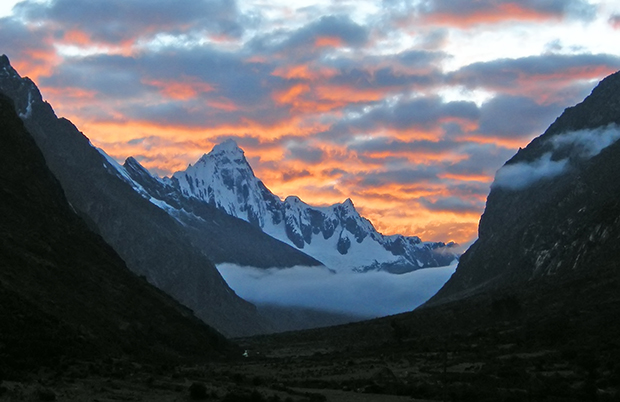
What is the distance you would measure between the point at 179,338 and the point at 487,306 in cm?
5340

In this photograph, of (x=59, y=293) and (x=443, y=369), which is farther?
(x=59, y=293)

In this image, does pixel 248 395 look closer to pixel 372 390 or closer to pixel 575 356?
pixel 372 390

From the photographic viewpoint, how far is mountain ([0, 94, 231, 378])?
232 feet

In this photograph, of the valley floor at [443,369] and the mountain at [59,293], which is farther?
the mountain at [59,293]

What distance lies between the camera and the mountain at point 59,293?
70688 mm

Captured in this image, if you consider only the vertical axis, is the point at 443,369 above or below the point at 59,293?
below

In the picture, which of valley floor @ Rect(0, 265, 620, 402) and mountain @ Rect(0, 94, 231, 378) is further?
mountain @ Rect(0, 94, 231, 378)

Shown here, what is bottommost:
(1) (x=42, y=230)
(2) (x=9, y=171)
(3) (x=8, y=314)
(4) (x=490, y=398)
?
(4) (x=490, y=398)

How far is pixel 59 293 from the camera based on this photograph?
3605 inches

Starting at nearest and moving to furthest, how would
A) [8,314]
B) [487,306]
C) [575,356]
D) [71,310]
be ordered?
[8,314], [575,356], [71,310], [487,306]

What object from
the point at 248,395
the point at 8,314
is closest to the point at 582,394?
the point at 248,395

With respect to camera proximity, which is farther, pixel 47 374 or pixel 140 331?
pixel 140 331

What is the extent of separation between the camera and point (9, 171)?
362 ft

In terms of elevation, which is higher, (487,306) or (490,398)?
(487,306)
